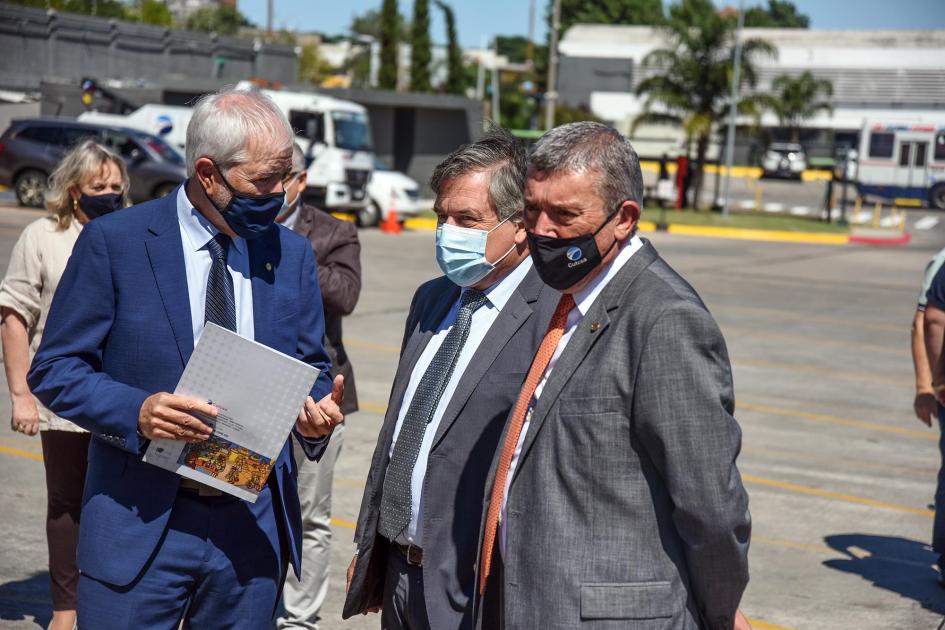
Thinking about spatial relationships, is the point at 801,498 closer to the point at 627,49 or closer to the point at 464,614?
the point at 464,614

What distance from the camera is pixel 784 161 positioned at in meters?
57.1

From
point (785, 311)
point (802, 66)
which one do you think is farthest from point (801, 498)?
point (802, 66)

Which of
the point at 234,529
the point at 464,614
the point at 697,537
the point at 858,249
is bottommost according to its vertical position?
the point at 858,249

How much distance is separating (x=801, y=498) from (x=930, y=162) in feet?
137

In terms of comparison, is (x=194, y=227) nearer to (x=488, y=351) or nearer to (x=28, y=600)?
(x=488, y=351)

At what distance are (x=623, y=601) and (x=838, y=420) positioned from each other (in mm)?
8004

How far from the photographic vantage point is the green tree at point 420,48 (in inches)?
2336

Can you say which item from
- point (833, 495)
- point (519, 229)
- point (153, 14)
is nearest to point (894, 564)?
point (833, 495)

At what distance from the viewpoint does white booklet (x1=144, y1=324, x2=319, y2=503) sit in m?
2.86

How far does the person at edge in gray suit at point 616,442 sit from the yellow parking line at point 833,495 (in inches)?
212

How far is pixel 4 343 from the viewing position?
15.1 feet

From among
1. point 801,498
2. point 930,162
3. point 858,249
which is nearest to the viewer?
point 801,498

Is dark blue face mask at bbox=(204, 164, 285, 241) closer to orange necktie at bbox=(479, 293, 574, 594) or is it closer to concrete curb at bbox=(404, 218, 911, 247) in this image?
orange necktie at bbox=(479, 293, 574, 594)

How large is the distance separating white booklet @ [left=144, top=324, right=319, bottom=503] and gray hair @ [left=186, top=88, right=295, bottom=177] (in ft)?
1.57
